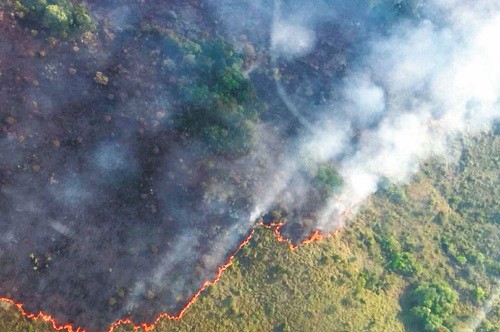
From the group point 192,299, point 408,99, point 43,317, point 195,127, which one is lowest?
point 43,317

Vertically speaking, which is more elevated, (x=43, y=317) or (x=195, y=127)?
(x=195, y=127)

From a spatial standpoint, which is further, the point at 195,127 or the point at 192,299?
the point at 195,127

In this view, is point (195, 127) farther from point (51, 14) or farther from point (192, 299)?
point (51, 14)

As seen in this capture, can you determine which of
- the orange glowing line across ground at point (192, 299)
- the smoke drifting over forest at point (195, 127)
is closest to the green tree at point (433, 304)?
the orange glowing line across ground at point (192, 299)

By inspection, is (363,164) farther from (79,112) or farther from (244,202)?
(79,112)

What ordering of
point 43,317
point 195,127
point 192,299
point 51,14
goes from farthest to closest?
point 195,127 < point 51,14 < point 192,299 < point 43,317

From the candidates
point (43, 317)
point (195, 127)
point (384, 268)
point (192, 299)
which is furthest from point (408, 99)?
point (43, 317)

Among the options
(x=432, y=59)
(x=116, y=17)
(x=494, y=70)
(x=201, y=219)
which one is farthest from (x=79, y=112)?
(x=494, y=70)
